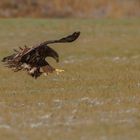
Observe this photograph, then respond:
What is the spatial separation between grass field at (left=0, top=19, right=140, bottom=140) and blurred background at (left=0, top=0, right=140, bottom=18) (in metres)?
9.51

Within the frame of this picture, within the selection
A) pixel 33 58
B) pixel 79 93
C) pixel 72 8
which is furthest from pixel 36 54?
→ pixel 72 8

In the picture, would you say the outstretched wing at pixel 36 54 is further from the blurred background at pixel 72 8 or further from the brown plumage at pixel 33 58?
the blurred background at pixel 72 8

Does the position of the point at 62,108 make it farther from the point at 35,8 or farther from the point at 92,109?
the point at 35,8

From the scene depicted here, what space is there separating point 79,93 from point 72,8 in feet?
71.7

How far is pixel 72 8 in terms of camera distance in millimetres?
34219

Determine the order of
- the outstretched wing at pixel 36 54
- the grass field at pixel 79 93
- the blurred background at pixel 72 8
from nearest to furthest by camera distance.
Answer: the grass field at pixel 79 93, the outstretched wing at pixel 36 54, the blurred background at pixel 72 8

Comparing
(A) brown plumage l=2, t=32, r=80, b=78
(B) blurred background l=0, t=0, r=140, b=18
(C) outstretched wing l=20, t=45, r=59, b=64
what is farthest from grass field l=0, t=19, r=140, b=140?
(B) blurred background l=0, t=0, r=140, b=18

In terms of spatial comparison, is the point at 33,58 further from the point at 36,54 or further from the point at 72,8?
the point at 72,8

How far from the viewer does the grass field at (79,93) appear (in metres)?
9.38

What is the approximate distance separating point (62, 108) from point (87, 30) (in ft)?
45.7

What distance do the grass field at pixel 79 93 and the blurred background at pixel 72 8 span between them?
9513mm

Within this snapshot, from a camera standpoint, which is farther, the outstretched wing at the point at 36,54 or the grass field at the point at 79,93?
the outstretched wing at the point at 36,54

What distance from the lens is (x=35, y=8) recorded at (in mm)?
34156

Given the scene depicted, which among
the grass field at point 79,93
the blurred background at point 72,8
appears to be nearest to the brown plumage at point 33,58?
the grass field at point 79,93
